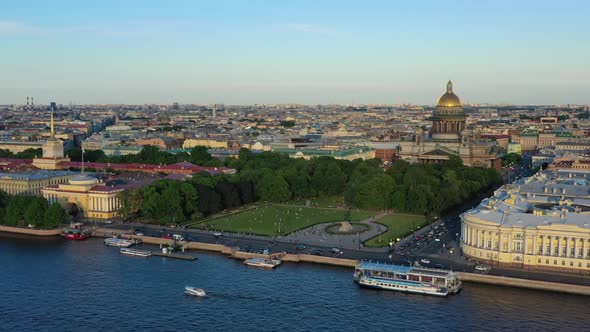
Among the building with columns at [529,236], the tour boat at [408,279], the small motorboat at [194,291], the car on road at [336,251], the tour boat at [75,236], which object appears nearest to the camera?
the small motorboat at [194,291]

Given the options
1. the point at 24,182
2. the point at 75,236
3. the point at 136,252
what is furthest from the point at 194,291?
the point at 24,182

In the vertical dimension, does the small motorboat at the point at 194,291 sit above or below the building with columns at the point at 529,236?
below

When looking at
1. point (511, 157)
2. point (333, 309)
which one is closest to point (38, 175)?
point (333, 309)

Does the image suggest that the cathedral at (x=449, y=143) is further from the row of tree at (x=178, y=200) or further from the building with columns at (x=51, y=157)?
the building with columns at (x=51, y=157)

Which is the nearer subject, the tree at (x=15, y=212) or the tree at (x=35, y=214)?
the tree at (x=35, y=214)

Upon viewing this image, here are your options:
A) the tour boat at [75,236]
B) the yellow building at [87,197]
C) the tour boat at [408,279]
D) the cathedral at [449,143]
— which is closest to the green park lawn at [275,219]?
the yellow building at [87,197]

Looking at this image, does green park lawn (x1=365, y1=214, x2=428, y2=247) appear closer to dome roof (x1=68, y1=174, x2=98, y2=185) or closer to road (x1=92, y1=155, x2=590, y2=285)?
road (x1=92, y1=155, x2=590, y2=285)

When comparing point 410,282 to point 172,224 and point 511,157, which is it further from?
point 511,157
